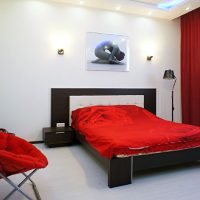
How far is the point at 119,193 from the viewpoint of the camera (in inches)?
84.9

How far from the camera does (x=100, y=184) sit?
235 centimetres

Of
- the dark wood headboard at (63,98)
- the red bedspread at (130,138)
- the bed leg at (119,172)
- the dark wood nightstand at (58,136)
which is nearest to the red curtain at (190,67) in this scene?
the red bedspread at (130,138)

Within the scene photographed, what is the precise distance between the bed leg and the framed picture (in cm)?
247

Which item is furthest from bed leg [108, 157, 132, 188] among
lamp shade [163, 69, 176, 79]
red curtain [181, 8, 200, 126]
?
red curtain [181, 8, 200, 126]

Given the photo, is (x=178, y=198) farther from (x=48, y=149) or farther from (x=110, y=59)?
(x=110, y=59)

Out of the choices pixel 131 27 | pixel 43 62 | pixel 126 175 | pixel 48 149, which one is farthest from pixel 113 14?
pixel 126 175

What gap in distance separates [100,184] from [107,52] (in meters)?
2.88

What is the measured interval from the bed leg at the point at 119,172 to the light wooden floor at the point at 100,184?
0.20ft

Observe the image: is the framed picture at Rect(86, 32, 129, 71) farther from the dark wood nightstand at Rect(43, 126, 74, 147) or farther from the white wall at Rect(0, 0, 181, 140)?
the dark wood nightstand at Rect(43, 126, 74, 147)

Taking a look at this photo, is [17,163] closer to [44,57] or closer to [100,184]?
[100,184]

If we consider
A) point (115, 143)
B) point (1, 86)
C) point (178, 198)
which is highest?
point (1, 86)

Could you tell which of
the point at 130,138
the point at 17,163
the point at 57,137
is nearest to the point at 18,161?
the point at 17,163

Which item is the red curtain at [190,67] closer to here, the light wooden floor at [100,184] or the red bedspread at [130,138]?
the red bedspread at [130,138]

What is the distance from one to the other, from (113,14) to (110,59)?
98 cm
